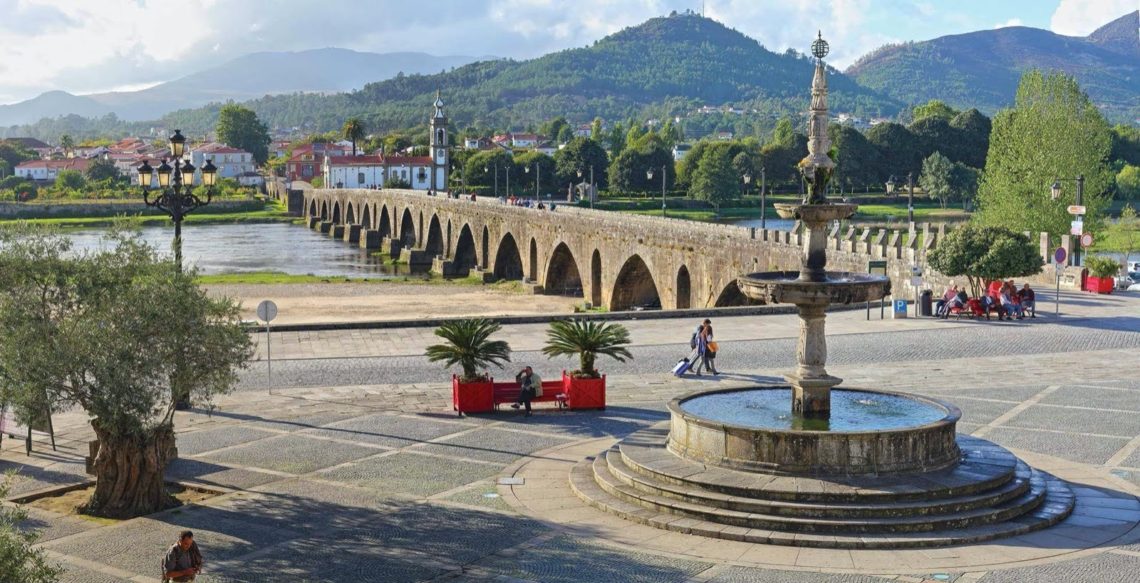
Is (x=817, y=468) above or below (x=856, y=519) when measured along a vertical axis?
above

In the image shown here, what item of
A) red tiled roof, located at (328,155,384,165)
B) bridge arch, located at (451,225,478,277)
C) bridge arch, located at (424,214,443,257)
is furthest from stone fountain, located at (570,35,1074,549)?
red tiled roof, located at (328,155,384,165)

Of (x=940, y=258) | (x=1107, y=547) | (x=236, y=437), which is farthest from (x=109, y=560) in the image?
(x=940, y=258)

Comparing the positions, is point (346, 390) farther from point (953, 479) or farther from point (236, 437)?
point (953, 479)

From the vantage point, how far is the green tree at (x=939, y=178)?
128000mm

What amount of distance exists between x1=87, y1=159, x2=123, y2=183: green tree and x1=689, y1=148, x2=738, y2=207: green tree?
4104 inches

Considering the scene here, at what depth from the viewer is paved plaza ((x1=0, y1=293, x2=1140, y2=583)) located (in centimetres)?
1448

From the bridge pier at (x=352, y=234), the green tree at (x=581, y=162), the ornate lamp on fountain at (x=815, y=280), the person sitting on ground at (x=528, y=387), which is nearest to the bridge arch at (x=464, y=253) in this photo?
the bridge pier at (x=352, y=234)

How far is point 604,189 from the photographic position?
146750mm

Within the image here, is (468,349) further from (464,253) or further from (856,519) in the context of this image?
(464,253)

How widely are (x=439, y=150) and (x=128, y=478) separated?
149876 mm

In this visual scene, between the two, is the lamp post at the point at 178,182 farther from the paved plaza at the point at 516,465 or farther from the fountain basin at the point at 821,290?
the fountain basin at the point at 821,290

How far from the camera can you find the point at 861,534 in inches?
607

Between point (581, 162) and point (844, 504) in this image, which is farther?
point (581, 162)

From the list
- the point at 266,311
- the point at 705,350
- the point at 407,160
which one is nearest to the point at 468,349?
the point at 266,311
